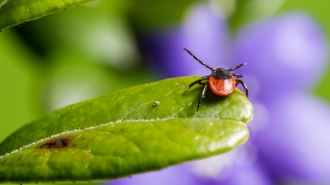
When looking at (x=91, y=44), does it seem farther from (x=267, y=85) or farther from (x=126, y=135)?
(x=126, y=135)

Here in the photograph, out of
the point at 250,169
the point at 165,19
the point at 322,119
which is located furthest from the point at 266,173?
the point at 165,19

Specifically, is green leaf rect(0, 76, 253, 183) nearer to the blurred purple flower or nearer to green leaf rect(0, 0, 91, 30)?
green leaf rect(0, 0, 91, 30)

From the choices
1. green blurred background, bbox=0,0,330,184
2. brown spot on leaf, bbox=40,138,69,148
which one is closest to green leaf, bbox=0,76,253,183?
brown spot on leaf, bbox=40,138,69,148

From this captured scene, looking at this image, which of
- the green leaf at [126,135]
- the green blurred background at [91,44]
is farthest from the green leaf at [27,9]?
the green blurred background at [91,44]

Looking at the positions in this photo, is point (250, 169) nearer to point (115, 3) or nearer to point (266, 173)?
point (266, 173)

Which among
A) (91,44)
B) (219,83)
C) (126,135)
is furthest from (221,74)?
(91,44)

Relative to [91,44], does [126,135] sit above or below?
below

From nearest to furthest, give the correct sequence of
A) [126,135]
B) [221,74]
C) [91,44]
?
[126,135]
[221,74]
[91,44]
